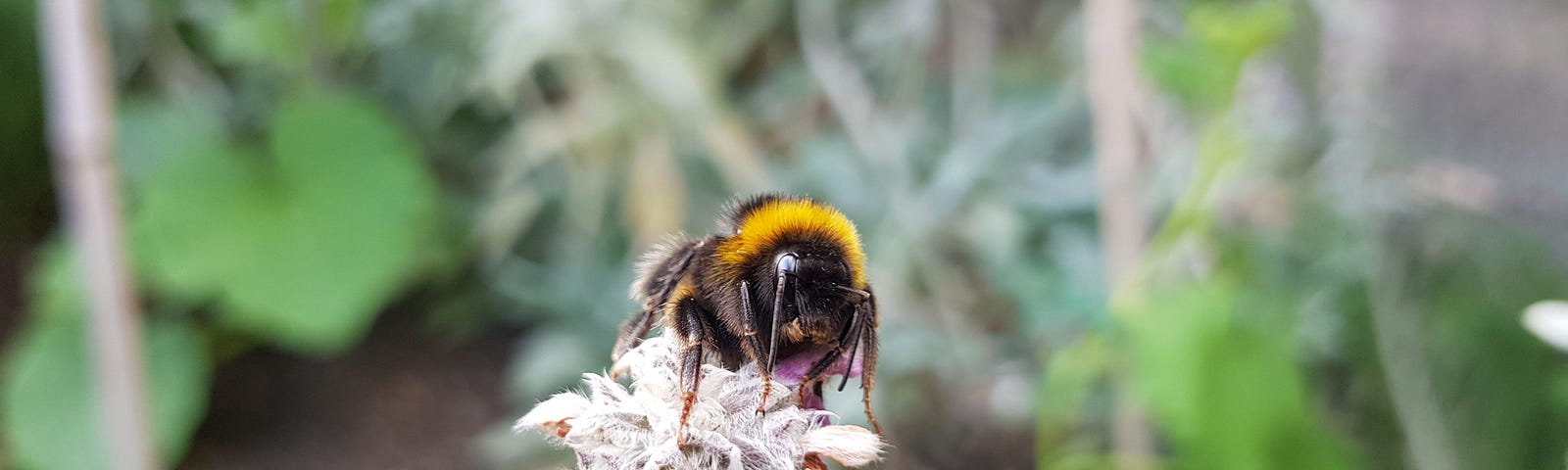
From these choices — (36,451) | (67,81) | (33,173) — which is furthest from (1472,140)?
(33,173)

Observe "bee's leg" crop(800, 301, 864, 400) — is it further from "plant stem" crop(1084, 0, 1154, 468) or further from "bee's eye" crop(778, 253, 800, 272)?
"plant stem" crop(1084, 0, 1154, 468)

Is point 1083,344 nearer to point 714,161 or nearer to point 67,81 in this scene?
point 714,161

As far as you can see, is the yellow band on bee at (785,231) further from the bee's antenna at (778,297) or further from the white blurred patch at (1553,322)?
the white blurred patch at (1553,322)

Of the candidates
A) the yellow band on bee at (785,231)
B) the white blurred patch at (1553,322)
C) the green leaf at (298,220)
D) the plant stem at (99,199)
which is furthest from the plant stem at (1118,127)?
the green leaf at (298,220)

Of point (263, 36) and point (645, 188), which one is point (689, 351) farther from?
point (263, 36)

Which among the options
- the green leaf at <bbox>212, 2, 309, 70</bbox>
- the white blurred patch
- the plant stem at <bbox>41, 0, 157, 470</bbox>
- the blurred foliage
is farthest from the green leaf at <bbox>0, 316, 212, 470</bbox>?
the white blurred patch

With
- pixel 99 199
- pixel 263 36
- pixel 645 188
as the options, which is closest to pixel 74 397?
pixel 263 36

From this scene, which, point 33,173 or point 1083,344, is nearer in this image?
point 1083,344
